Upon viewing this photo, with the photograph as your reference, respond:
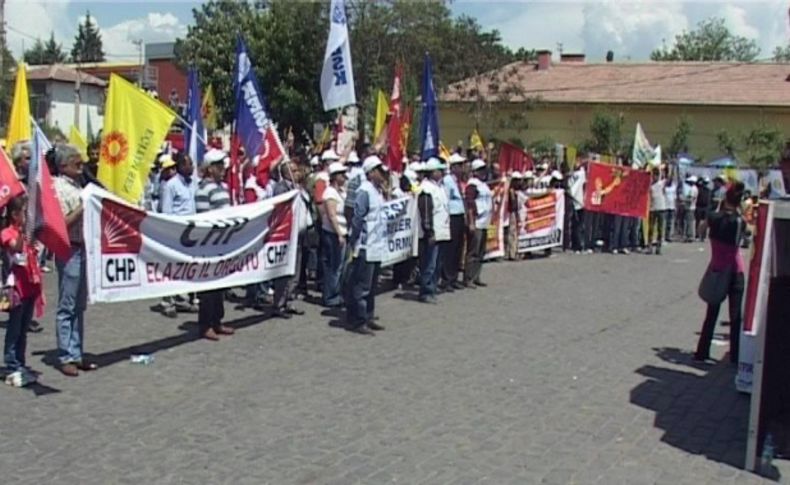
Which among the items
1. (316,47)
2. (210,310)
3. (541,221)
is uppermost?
(316,47)

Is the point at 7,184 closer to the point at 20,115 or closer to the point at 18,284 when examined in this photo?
the point at 18,284

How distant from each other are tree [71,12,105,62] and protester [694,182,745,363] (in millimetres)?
143150

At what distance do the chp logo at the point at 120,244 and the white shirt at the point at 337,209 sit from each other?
3.32 m

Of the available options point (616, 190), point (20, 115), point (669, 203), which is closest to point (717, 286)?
point (20, 115)

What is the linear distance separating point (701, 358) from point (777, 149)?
1478 inches

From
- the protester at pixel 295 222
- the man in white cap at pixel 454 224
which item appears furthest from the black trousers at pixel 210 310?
the man in white cap at pixel 454 224

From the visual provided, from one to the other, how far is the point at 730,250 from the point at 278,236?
513cm

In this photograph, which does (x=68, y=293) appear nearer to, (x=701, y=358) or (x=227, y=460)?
(x=227, y=460)

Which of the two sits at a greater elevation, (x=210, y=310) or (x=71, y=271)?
(x=71, y=271)

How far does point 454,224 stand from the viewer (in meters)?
14.5

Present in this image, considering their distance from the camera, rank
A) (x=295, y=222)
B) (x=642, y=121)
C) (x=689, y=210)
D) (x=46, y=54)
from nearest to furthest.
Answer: (x=295, y=222) < (x=689, y=210) < (x=642, y=121) < (x=46, y=54)

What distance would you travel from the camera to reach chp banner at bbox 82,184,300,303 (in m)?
8.69

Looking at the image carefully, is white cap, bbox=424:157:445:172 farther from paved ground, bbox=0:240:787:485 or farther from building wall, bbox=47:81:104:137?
building wall, bbox=47:81:104:137

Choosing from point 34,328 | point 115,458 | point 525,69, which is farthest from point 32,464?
point 525,69
